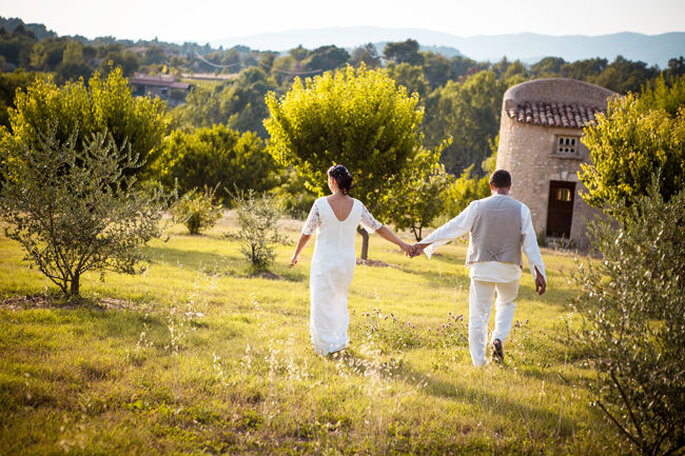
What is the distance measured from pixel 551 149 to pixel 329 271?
20.7 meters

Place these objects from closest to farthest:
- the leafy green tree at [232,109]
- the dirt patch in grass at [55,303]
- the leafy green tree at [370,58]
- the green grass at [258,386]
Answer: the green grass at [258,386], the dirt patch in grass at [55,303], the leafy green tree at [232,109], the leafy green tree at [370,58]

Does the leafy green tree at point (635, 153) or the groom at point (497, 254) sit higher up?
the leafy green tree at point (635, 153)

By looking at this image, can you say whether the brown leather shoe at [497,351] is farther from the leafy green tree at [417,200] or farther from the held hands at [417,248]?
the leafy green tree at [417,200]

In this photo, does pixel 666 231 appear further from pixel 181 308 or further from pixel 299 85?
pixel 299 85

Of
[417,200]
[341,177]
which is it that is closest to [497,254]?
[341,177]

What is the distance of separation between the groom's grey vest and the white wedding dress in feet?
5.14

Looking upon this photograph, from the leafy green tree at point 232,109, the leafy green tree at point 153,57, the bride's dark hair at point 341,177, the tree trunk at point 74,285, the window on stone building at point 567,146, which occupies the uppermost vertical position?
the leafy green tree at point 153,57

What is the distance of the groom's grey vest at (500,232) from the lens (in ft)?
21.1

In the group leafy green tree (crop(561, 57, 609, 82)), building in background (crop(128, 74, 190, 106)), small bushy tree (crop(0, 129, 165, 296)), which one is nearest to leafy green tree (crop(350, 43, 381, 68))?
leafy green tree (crop(561, 57, 609, 82))

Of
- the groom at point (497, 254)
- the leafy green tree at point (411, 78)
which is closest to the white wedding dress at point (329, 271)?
the groom at point (497, 254)

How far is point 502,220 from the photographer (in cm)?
644

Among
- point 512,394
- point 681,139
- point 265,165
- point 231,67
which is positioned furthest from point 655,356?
point 231,67

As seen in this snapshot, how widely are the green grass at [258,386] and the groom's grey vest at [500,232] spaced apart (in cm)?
132

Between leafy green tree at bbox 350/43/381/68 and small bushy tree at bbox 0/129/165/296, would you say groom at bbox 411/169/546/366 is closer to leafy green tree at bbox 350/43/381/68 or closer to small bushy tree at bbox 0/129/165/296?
small bushy tree at bbox 0/129/165/296
